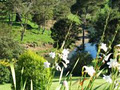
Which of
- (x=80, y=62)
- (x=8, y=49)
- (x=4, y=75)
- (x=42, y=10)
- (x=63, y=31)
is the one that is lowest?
(x=80, y=62)

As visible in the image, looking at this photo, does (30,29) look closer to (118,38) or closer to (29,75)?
(118,38)

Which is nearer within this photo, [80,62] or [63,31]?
[80,62]

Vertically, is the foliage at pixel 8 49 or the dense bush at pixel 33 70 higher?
the dense bush at pixel 33 70

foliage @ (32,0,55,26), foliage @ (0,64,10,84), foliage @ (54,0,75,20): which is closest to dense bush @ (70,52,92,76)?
foliage @ (0,64,10,84)

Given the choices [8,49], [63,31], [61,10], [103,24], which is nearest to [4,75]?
[8,49]

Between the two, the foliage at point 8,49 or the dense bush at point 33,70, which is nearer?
the dense bush at point 33,70

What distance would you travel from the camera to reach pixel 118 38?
32.7m

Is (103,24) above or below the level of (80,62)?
above

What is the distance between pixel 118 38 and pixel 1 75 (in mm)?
13991

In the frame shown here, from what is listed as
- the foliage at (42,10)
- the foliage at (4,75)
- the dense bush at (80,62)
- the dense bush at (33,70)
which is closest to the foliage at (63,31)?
the foliage at (42,10)

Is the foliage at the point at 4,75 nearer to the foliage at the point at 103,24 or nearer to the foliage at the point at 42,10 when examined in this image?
the foliage at the point at 103,24

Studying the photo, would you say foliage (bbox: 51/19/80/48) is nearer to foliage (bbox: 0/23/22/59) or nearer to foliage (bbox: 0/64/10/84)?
foliage (bbox: 0/23/22/59)

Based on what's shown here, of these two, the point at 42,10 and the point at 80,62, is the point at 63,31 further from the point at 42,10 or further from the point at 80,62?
the point at 80,62

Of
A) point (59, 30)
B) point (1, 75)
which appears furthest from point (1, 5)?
point (1, 75)
